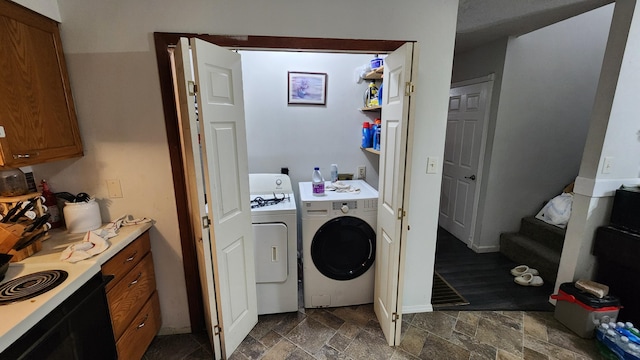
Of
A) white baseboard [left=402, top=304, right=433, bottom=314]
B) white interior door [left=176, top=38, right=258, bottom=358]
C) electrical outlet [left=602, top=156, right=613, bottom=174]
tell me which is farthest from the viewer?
white baseboard [left=402, top=304, right=433, bottom=314]

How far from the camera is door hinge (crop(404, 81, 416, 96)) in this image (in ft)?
4.90

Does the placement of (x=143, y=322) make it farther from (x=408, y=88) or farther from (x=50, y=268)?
(x=408, y=88)

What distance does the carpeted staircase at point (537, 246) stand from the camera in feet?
8.53

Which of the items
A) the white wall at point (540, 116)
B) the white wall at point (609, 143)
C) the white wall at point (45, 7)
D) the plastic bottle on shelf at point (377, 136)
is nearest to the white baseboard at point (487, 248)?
the white wall at point (540, 116)

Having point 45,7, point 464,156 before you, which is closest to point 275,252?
point 45,7

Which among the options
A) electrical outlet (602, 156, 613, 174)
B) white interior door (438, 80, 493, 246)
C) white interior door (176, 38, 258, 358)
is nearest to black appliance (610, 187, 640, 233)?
electrical outlet (602, 156, 613, 174)

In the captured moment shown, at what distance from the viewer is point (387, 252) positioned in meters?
1.87

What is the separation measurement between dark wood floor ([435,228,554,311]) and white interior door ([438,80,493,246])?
12.5 inches

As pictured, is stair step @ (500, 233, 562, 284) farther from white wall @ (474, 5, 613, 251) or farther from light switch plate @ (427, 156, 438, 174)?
light switch plate @ (427, 156, 438, 174)

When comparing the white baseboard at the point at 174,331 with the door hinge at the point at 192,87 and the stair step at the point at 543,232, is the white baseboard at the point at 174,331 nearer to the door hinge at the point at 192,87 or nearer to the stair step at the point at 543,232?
the door hinge at the point at 192,87

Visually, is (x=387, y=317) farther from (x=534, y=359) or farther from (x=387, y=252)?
(x=534, y=359)

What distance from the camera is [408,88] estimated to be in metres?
1.50

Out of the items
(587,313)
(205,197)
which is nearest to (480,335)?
(587,313)

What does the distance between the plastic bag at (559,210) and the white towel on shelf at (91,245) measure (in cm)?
382
